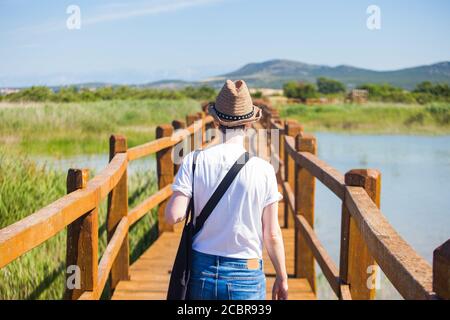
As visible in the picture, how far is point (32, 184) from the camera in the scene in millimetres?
6836

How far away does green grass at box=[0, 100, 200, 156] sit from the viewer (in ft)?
47.9

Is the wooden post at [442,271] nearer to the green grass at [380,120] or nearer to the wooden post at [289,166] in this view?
the wooden post at [289,166]

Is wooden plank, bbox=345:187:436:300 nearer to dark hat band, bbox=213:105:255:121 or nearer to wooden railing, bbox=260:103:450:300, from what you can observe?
wooden railing, bbox=260:103:450:300

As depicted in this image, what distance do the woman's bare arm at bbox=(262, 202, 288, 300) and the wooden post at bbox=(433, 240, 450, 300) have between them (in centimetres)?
119

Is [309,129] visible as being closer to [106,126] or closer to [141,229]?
[106,126]

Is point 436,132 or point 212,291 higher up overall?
point 212,291

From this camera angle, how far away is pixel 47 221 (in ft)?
8.36

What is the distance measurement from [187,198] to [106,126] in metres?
17.9

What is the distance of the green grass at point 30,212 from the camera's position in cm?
481

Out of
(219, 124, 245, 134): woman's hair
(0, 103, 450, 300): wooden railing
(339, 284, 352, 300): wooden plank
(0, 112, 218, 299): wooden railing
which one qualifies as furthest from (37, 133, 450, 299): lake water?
(219, 124, 245, 134): woman's hair

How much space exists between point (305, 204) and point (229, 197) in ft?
9.45

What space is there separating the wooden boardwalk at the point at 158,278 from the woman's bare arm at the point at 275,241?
6.08ft

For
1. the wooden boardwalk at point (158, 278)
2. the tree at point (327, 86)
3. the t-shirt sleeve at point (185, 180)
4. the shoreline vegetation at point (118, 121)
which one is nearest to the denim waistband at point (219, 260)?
the t-shirt sleeve at point (185, 180)
